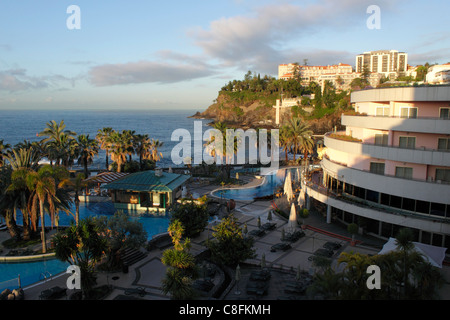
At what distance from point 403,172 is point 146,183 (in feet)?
95.3

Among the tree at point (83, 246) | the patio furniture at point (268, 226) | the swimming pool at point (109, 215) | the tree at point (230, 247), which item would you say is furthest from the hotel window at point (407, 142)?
the tree at point (83, 246)

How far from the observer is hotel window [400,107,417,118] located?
1203 inches

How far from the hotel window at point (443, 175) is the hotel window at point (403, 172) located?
2060 millimetres

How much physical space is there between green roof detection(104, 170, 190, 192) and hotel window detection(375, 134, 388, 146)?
23889 millimetres

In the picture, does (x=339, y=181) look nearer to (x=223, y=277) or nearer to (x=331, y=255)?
(x=331, y=255)

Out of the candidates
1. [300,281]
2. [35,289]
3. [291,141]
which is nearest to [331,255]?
[300,281]

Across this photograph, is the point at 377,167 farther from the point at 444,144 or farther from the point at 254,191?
the point at 254,191

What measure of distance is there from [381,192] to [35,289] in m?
28.7

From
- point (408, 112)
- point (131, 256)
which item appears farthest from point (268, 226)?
point (408, 112)

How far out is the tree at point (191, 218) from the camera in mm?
32688

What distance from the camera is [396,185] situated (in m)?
30.0

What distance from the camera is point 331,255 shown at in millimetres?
28906

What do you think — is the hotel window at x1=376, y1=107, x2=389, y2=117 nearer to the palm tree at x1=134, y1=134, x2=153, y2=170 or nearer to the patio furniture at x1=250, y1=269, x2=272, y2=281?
the patio furniture at x1=250, y1=269, x2=272, y2=281

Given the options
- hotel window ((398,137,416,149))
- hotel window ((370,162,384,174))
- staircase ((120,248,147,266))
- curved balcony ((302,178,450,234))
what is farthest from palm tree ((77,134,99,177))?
hotel window ((398,137,416,149))
